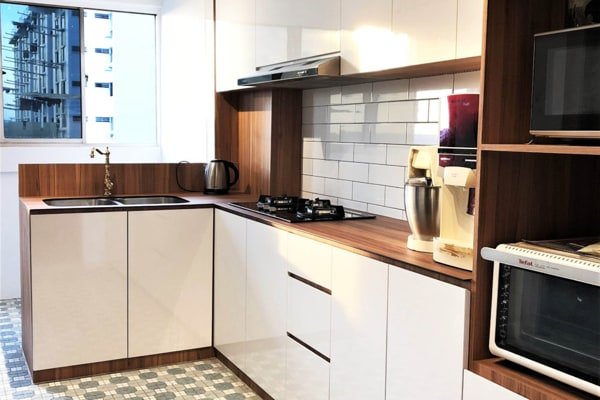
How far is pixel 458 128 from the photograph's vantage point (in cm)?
199

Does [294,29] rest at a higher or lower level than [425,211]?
higher

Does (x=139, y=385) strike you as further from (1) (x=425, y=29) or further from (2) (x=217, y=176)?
(1) (x=425, y=29)

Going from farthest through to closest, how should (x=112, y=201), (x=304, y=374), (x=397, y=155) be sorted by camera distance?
(x=112, y=201) → (x=397, y=155) → (x=304, y=374)

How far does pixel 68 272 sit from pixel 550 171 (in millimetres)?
2345

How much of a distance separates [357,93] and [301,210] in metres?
0.65

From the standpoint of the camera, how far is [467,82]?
2576 mm

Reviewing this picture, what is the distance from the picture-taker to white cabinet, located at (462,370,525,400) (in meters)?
1.66

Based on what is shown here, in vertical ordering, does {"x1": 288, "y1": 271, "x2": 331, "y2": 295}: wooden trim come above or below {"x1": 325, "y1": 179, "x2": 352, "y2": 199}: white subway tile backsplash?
below

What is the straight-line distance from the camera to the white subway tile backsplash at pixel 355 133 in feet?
10.5

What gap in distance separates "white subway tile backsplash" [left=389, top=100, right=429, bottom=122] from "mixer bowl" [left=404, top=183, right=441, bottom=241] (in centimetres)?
70

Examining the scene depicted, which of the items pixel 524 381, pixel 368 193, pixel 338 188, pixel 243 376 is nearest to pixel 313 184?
pixel 338 188

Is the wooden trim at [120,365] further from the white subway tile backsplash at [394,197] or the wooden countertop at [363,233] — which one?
the white subway tile backsplash at [394,197]

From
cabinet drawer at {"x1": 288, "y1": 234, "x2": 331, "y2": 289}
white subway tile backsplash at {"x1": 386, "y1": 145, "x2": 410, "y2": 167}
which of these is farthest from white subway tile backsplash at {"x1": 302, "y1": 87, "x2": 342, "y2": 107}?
cabinet drawer at {"x1": 288, "y1": 234, "x2": 331, "y2": 289}

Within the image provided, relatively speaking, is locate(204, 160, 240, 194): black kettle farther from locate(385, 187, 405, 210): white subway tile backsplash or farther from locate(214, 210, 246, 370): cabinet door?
locate(385, 187, 405, 210): white subway tile backsplash
